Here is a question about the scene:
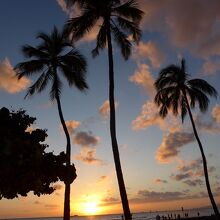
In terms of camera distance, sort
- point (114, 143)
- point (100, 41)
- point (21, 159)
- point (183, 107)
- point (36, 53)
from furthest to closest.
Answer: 1. point (183, 107)
2. point (36, 53)
3. point (100, 41)
4. point (114, 143)
5. point (21, 159)

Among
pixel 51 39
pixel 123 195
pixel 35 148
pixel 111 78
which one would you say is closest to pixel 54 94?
pixel 51 39

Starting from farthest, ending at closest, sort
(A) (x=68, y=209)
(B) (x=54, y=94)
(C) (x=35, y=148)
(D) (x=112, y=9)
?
(B) (x=54, y=94) < (A) (x=68, y=209) < (D) (x=112, y=9) < (C) (x=35, y=148)

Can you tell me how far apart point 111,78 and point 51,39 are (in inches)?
386

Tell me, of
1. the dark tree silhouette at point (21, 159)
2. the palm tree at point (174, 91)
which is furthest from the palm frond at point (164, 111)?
the dark tree silhouette at point (21, 159)

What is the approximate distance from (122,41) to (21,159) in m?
11.5

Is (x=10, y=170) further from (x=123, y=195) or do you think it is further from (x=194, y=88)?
(x=194, y=88)

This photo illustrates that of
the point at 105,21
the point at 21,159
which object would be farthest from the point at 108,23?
the point at 21,159

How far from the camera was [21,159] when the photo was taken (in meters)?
22.4

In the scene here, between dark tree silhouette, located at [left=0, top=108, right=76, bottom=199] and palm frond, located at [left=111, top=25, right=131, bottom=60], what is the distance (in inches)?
321

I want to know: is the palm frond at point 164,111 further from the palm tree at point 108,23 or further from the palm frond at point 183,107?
the palm tree at point 108,23

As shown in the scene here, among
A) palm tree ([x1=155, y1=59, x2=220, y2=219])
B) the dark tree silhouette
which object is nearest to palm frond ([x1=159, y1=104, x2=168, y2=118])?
palm tree ([x1=155, y1=59, x2=220, y2=219])

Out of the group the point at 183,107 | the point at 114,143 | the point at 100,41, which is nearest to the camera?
the point at 114,143

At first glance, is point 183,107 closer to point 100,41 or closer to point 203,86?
point 203,86

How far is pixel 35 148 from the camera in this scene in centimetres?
2383
